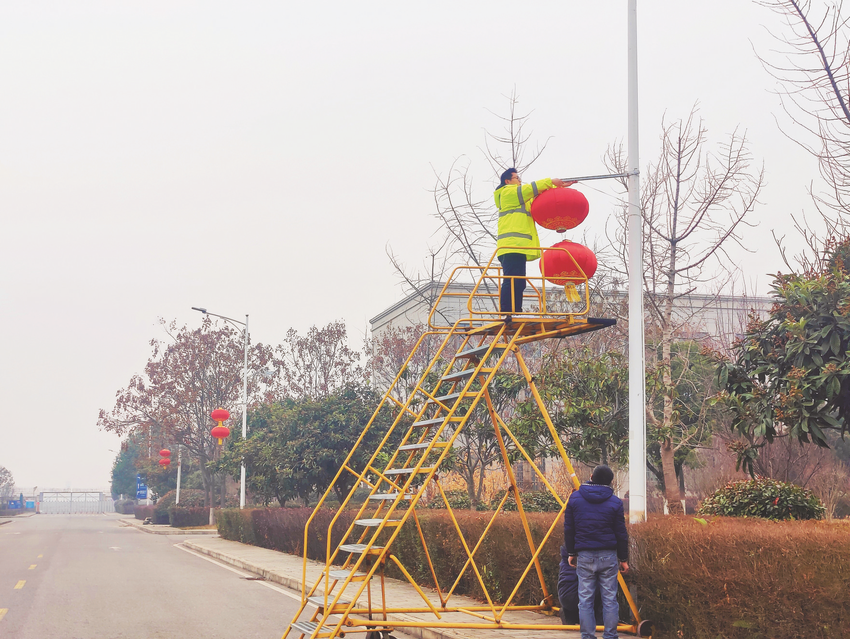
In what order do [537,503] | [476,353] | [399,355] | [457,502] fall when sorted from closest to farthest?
[476,353] → [537,503] → [457,502] → [399,355]

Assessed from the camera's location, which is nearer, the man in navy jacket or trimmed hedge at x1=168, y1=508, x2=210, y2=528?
the man in navy jacket

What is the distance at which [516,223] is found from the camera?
959cm

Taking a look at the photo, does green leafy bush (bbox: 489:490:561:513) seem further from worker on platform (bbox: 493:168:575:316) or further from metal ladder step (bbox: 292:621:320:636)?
metal ladder step (bbox: 292:621:320:636)

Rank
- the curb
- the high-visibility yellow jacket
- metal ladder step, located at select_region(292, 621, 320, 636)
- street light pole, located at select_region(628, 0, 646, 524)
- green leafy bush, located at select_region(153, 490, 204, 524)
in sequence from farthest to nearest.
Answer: green leafy bush, located at select_region(153, 490, 204, 524)
the curb
the high-visibility yellow jacket
street light pole, located at select_region(628, 0, 646, 524)
metal ladder step, located at select_region(292, 621, 320, 636)

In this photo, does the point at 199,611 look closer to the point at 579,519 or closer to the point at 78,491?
the point at 579,519

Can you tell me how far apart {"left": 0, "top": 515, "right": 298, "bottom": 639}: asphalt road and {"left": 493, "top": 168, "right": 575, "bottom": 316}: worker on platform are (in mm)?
5182

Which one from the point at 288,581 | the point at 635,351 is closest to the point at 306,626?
the point at 635,351

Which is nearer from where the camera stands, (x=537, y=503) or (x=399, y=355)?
(x=537, y=503)

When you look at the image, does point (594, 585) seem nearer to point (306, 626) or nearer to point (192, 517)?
point (306, 626)

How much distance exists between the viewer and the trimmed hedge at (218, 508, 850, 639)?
6566mm

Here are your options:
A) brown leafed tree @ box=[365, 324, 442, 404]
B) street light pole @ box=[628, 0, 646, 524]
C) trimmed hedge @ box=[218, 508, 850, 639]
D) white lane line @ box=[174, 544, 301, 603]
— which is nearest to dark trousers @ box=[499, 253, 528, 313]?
street light pole @ box=[628, 0, 646, 524]

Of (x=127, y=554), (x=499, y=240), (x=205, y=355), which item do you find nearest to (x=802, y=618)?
(x=499, y=240)

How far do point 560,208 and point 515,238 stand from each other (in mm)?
670

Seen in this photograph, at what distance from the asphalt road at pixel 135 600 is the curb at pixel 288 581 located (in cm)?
35
